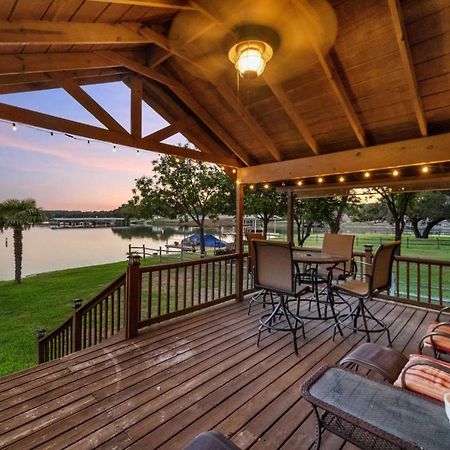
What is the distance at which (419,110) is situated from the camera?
3273 millimetres

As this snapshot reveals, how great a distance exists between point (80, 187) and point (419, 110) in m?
19.0

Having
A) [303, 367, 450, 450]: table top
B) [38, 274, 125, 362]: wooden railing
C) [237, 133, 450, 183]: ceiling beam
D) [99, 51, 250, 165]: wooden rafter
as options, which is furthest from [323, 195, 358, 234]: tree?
[303, 367, 450, 450]: table top

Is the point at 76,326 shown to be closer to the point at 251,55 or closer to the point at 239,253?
the point at 239,253

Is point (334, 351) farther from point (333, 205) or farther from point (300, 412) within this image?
point (333, 205)

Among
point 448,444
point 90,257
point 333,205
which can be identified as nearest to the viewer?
point 448,444

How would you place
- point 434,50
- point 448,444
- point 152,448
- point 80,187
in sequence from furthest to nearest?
point 80,187
point 434,50
point 152,448
point 448,444

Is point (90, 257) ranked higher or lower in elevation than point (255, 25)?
lower

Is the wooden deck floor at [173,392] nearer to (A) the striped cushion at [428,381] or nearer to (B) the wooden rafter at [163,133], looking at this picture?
(A) the striped cushion at [428,381]

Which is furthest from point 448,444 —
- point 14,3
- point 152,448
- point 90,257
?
point 90,257

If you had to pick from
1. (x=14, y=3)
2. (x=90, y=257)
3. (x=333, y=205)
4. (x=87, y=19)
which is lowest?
(x=90, y=257)

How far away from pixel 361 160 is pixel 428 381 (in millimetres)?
3072

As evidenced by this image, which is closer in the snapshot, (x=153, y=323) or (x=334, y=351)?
(x=334, y=351)

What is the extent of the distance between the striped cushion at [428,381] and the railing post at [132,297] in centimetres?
292

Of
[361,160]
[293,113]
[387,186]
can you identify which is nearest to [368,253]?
[387,186]
